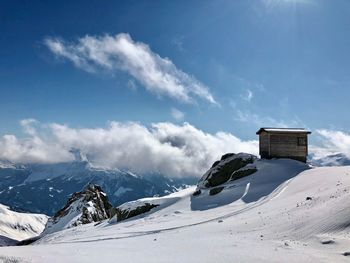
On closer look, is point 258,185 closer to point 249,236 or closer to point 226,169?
point 226,169

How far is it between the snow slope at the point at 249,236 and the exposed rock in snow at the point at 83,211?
137 feet

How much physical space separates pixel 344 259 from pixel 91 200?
75.0 m

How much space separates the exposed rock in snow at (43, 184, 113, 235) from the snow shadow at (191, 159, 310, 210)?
36.1 metres

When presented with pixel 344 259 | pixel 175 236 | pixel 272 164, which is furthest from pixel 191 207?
pixel 344 259

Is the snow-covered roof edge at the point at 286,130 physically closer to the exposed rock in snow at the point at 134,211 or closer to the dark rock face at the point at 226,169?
the dark rock face at the point at 226,169

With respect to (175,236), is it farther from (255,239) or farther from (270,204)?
(270,204)

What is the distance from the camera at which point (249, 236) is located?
2080 cm

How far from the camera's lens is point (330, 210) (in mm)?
21953

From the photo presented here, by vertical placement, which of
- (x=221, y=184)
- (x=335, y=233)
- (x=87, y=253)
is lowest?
(x=87, y=253)

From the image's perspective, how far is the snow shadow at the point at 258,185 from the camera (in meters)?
39.2

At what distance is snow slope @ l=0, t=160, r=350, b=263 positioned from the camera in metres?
16.3

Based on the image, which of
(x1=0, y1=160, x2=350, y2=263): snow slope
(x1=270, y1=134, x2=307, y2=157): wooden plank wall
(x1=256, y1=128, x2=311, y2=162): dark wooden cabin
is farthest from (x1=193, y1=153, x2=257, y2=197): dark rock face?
(x1=0, y1=160, x2=350, y2=263): snow slope

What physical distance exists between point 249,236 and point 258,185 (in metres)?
22.8

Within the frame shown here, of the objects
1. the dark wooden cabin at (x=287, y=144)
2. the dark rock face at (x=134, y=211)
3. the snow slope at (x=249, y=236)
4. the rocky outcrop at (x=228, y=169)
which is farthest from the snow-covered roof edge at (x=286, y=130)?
the dark rock face at (x=134, y=211)
